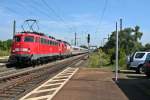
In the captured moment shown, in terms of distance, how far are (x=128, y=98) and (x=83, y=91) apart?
7.90 ft

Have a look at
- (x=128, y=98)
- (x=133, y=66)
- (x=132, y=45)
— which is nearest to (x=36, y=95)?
(x=128, y=98)

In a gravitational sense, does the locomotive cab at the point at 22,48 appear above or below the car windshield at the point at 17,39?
below

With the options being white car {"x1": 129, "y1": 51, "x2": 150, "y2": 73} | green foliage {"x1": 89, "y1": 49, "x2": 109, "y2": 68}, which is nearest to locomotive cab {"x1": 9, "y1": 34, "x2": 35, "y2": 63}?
green foliage {"x1": 89, "y1": 49, "x2": 109, "y2": 68}

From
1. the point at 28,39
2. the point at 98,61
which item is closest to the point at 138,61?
the point at 28,39

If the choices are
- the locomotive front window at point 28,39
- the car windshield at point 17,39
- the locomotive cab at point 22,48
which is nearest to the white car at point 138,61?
the locomotive cab at point 22,48

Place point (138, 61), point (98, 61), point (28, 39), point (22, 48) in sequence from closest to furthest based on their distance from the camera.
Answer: point (138, 61), point (22, 48), point (28, 39), point (98, 61)

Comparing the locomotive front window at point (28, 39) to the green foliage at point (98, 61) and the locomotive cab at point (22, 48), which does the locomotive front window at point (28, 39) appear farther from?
the green foliage at point (98, 61)

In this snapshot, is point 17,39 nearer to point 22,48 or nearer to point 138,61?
point 22,48

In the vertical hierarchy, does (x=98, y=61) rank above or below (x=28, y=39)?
below

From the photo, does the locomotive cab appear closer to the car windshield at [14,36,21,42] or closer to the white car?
the car windshield at [14,36,21,42]

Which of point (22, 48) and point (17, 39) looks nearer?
point (22, 48)

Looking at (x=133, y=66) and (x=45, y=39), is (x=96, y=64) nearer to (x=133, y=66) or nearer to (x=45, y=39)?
(x=45, y=39)

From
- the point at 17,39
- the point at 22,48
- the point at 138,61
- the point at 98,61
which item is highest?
the point at 17,39

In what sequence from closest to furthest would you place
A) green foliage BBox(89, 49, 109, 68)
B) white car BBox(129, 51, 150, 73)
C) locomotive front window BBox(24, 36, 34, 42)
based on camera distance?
1. white car BBox(129, 51, 150, 73)
2. locomotive front window BBox(24, 36, 34, 42)
3. green foliage BBox(89, 49, 109, 68)
